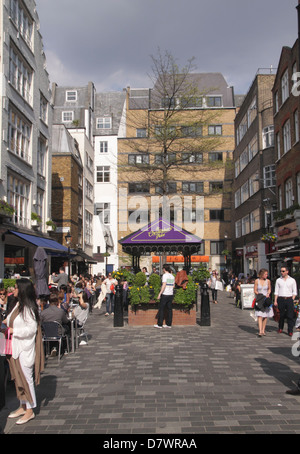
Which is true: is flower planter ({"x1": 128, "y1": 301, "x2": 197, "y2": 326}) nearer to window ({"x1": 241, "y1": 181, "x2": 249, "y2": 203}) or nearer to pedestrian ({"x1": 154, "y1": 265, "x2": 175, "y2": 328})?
pedestrian ({"x1": 154, "y1": 265, "x2": 175, "y2": 328})

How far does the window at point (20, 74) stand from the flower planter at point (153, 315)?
43.9ft

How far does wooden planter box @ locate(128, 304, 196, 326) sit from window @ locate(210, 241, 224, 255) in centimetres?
3638

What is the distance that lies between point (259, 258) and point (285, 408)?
2817 centimetres

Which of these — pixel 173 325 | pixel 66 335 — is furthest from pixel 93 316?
pixel 66 335

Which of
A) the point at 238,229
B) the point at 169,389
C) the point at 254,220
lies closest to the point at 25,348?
the point at 169,389

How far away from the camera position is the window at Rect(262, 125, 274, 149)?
3061cm

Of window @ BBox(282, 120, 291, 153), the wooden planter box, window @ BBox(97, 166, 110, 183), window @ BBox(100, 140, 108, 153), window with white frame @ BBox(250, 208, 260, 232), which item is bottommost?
the wooden planter box

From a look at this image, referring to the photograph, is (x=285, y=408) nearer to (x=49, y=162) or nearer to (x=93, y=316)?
(x=93, y=316)

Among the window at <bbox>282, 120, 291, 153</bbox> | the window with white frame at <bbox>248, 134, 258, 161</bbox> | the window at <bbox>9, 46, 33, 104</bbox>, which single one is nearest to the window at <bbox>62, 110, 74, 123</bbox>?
the window with white frame at <bbox>248, 134, 258, 161</bbox>

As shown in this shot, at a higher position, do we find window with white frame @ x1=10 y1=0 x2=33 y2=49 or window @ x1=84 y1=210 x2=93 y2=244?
window with white frame @ x1=10 y1=0 x2=33 y2=49

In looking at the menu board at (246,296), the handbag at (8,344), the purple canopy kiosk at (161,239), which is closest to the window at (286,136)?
the menu board at (246,296)

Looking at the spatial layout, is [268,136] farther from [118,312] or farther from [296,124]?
[118,312]

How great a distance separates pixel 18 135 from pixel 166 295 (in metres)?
13.5

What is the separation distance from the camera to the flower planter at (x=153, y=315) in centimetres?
1251
